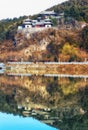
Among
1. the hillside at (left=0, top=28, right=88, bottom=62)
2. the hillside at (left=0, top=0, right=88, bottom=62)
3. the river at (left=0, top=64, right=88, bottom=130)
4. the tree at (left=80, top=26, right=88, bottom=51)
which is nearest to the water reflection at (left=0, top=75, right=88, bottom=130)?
the river at (left=0, top=64, right=88, bottom=130)

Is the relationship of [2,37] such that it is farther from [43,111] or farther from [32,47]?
[43,111]

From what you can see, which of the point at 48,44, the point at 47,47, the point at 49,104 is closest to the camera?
the point at 49,104

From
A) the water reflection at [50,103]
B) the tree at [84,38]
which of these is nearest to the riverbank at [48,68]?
the tree at [84,38]

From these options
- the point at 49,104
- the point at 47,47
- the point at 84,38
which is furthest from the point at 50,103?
the point at 47,47

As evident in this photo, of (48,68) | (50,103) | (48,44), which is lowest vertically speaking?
(48,44)

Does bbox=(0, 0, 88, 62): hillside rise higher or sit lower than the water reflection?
lower

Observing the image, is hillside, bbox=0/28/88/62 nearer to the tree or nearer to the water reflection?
the tree

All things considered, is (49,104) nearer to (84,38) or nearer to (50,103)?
(50,103)

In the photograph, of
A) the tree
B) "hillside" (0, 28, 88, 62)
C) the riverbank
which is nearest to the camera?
the riverbank

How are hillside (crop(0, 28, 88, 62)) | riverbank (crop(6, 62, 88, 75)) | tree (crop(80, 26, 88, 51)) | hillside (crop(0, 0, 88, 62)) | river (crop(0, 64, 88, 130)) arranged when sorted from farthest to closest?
tree (crop(80, 26, 88, 51))
hillside (crop(0, 0, 88, 62))
hillside (crop(0, 28, 88, 62))
riverbank (crop(6, 62, 88, 75))
river (crop(0, 64, 88, 130))

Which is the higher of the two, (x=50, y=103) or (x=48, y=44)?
(x=50, y=103)
